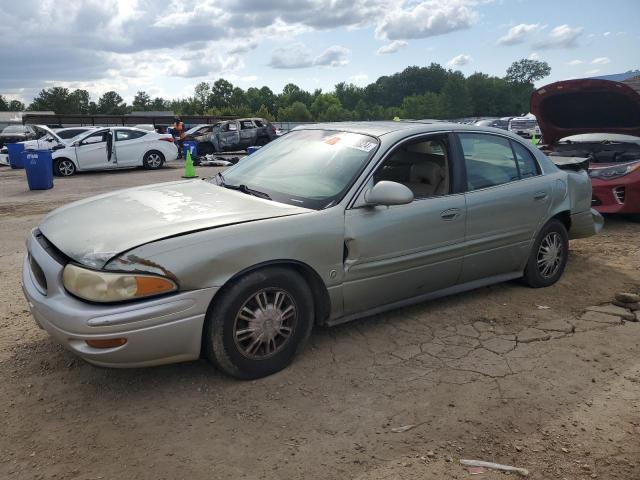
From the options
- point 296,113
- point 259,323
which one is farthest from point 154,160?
point 296,113

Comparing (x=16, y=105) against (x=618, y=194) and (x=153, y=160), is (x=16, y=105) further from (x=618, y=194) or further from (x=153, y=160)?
(x=618, y=194)

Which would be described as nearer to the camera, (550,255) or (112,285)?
(112,285)

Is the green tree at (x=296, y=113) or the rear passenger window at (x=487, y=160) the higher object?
the green tree at (x=296, y=113)

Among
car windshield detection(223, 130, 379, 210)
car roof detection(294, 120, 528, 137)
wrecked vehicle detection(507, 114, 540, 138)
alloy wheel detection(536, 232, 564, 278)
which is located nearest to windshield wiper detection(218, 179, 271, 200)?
car windshield detection(223, 130, 379, 210)

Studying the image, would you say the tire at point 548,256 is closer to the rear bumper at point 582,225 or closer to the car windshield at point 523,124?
the rear bumper at point 582,225

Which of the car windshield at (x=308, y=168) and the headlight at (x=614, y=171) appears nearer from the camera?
the car windshield at (x=308, y=168)

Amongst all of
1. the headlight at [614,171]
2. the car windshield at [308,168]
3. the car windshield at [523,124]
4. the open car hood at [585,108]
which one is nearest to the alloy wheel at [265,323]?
the car windshield at [308,168]

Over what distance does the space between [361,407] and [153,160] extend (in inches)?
619

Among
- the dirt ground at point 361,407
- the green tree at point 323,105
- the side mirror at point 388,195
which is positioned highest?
the green tree at point 323,105

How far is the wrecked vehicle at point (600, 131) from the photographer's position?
721 centimetres

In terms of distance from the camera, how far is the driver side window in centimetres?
399

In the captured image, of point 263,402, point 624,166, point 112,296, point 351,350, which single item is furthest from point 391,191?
point 624,166

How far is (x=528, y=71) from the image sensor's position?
133 metres

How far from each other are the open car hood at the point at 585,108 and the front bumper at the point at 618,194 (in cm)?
104
